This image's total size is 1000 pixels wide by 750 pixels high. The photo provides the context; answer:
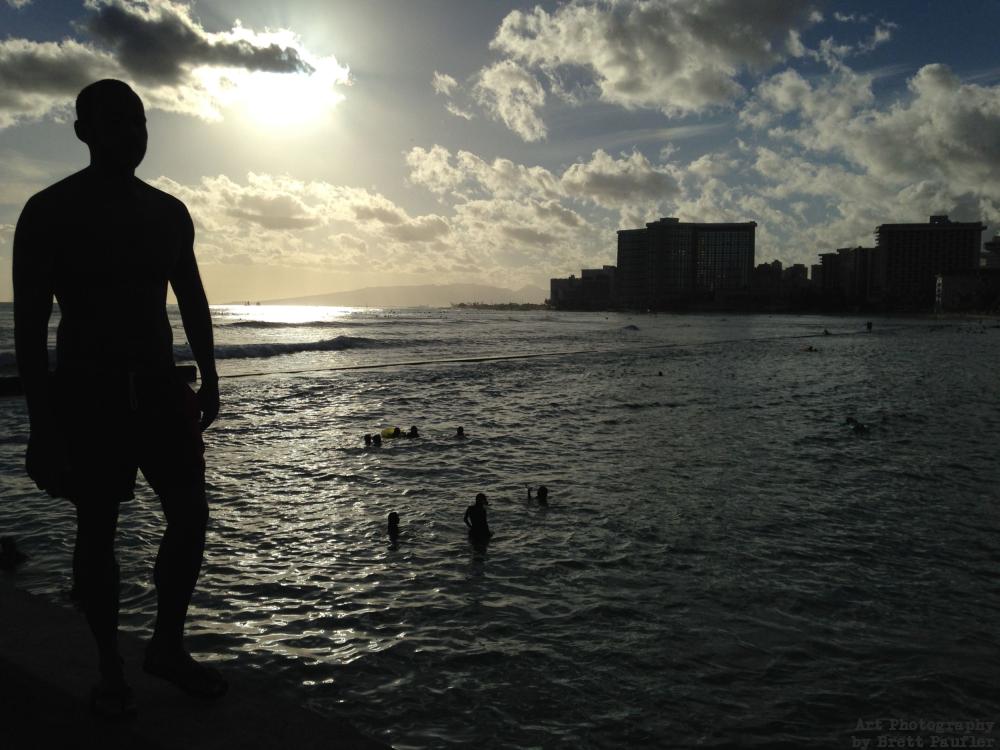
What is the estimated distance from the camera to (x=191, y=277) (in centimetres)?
335

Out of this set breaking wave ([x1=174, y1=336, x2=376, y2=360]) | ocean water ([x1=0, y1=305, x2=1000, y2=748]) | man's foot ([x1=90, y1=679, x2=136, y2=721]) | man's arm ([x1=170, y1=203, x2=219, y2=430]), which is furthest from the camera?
breaking wave ([x1=174, y1=336, x2=376, y2=360])

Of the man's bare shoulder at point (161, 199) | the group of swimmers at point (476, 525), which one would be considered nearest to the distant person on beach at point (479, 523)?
the group of swimmers at point (476, 525)

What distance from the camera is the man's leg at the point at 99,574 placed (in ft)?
9.53

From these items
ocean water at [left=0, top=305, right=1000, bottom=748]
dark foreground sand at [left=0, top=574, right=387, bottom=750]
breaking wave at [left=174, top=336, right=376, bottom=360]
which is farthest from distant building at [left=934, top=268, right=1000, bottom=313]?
dark foreground sand at [left=0, top=574, right=387, bottom=750]

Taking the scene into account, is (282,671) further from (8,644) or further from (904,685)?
(904,685)

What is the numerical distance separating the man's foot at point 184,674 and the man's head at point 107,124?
2.36 m

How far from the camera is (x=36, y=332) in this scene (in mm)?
2783

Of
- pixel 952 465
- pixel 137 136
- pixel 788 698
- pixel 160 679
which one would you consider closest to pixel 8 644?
pixel 160 679

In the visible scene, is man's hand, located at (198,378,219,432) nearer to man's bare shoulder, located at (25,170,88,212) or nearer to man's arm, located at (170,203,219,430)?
man's arm, located at (170,203,219,430)

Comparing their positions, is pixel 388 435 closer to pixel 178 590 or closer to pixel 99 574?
pixel 178 590

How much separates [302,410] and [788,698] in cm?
1580

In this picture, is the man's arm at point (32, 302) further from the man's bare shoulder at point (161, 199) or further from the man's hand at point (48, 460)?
the man's bare shoulder at point (161, 199)

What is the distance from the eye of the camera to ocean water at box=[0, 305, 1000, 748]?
12.9 ft

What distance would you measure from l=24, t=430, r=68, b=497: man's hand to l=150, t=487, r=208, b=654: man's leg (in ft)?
1.45
